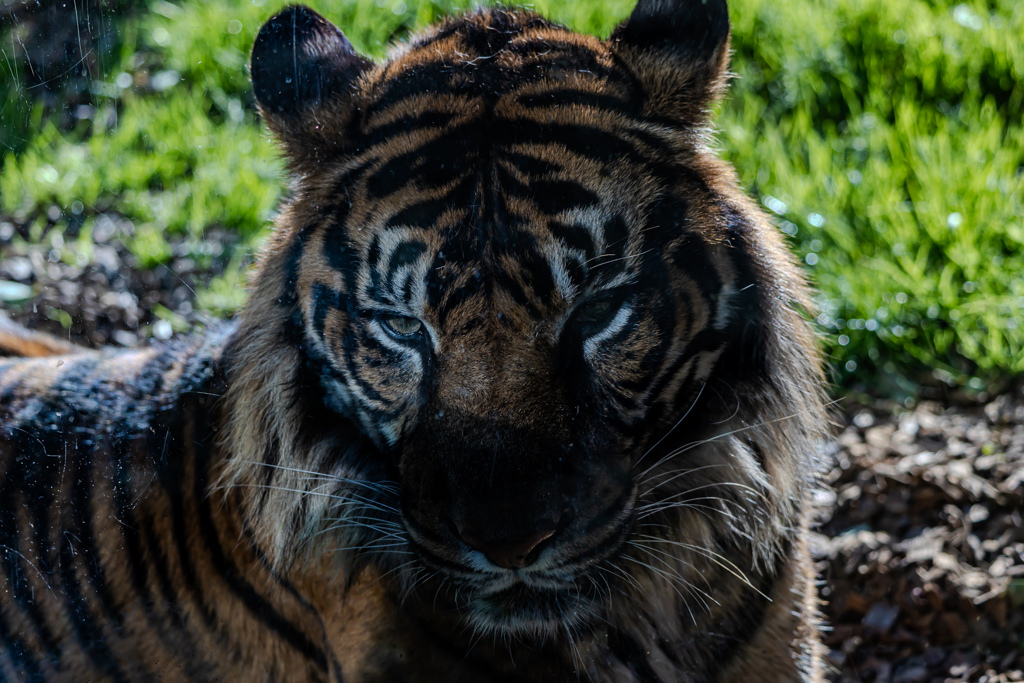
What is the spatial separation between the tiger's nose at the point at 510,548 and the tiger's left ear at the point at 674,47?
83 centimetres

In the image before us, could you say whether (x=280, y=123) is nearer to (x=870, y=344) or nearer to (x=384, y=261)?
(x=384, y=261)

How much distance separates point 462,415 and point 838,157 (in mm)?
2593

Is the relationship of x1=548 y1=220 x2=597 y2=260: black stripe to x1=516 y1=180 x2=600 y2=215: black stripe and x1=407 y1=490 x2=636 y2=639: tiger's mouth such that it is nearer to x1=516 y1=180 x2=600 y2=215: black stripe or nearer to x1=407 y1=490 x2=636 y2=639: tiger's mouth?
x1=516 y1=180 x2=600 y2=215: black stripe

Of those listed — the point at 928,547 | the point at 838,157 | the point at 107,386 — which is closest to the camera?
the point at 107,386

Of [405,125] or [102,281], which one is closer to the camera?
[405,125]

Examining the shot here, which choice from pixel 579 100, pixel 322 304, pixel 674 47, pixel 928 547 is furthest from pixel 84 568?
pixel 928 547

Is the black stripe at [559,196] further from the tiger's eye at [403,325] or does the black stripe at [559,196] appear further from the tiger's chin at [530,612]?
the tiger's chin at [530,612]

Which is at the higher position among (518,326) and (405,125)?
(405,125)

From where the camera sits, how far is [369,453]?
76.3 inches

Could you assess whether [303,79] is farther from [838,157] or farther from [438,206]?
[838,157]

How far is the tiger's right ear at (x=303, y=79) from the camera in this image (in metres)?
1.90

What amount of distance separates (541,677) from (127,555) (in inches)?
35.1

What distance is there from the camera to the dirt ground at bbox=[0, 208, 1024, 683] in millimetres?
2498

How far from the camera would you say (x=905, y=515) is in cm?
283
